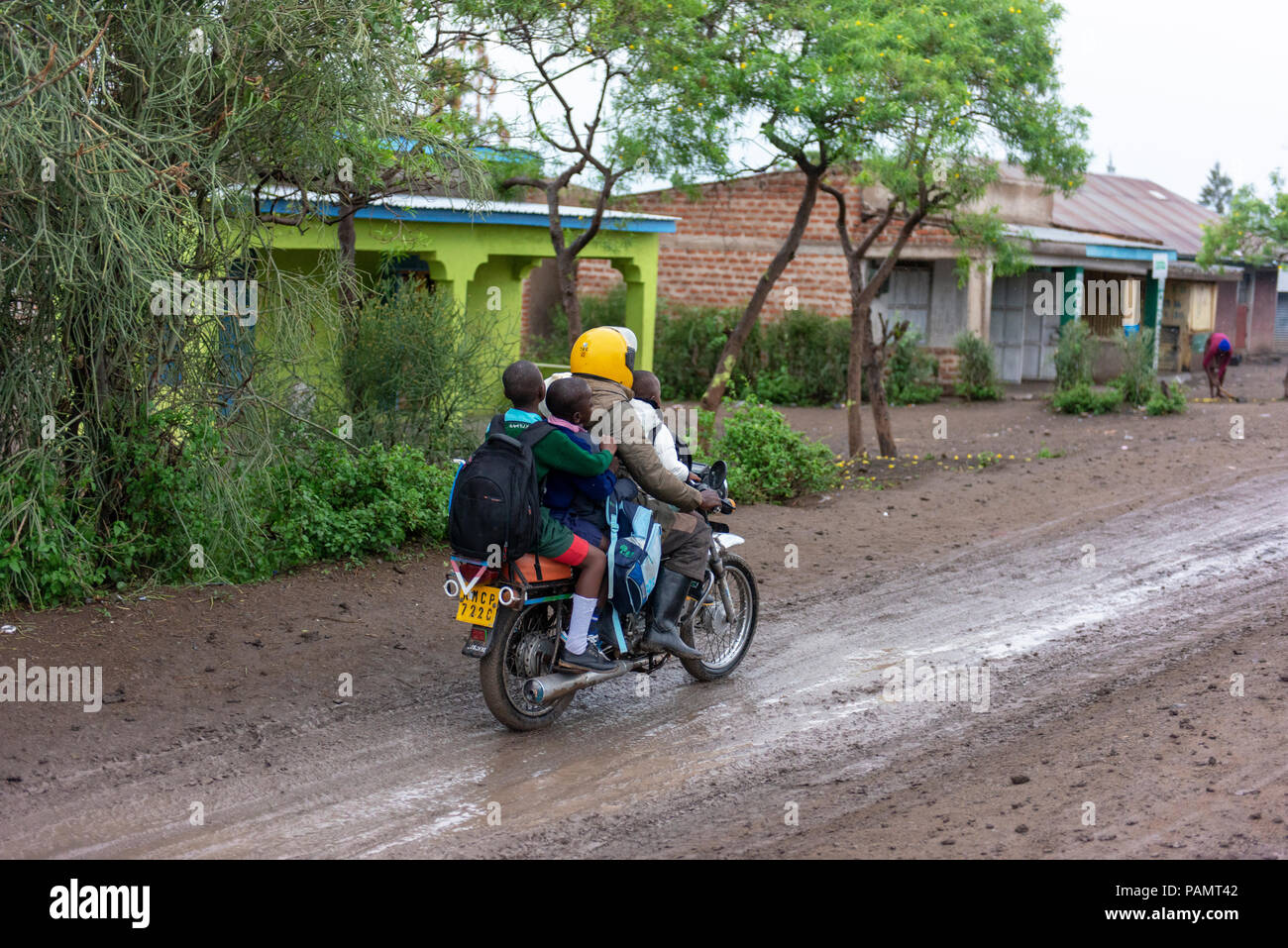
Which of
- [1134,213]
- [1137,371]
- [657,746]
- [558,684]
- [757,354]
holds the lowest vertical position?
[657,746]

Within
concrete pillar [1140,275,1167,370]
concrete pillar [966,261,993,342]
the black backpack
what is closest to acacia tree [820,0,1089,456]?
the black backpack

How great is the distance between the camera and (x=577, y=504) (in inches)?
242

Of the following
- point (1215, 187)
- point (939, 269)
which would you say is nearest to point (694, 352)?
point (939, 269)

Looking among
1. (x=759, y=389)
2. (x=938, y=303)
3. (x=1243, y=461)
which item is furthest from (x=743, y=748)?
(x=938, y=303)

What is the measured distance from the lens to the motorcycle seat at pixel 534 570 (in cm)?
584

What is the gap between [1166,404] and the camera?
63.5 feet

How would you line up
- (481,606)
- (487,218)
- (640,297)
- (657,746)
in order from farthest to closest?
(640,297) < (487,218) < (657,746) < (481,606)

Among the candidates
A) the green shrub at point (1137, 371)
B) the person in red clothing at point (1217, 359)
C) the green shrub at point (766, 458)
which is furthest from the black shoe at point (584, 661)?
the person in red clothing at point (1217, 359)

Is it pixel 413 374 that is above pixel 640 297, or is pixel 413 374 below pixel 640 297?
below

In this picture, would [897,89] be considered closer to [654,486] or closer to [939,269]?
[654,486]

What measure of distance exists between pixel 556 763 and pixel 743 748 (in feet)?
2.94

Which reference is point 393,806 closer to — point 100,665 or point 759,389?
point 100,665

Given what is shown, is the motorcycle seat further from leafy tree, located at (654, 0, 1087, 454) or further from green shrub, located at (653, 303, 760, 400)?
green shrub, located at (653, 303, 760, 400)

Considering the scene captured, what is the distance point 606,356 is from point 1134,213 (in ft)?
98.2
